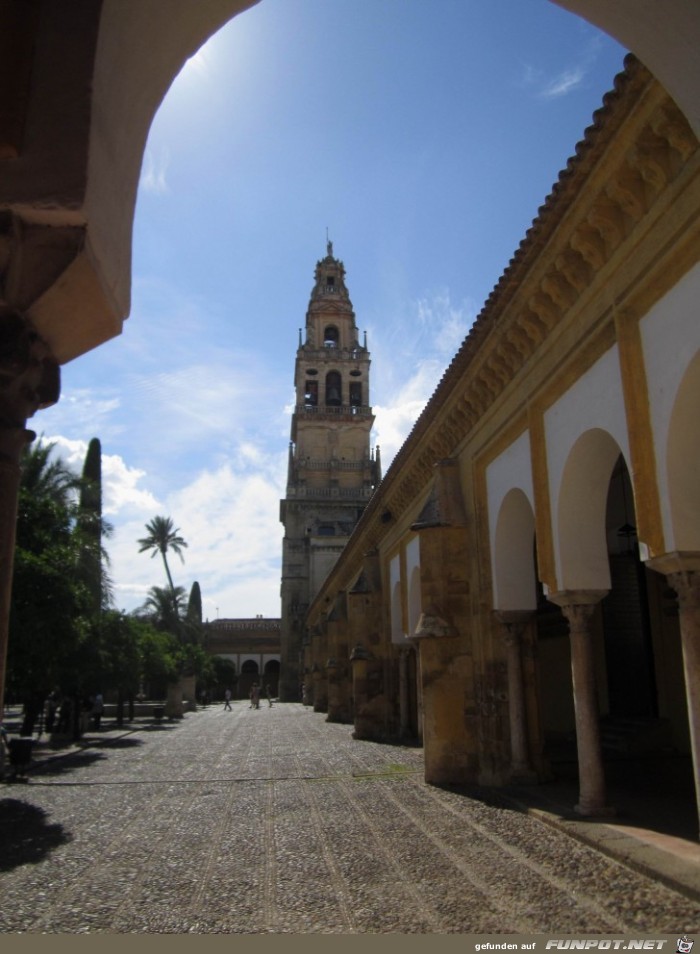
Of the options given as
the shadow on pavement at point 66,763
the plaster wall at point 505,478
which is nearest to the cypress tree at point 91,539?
the shadow on pavement at point 66,763

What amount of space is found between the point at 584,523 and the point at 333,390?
49.9 meters

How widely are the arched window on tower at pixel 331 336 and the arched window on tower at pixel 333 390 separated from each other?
2316 millimetres

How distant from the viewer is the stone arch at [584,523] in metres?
7.97

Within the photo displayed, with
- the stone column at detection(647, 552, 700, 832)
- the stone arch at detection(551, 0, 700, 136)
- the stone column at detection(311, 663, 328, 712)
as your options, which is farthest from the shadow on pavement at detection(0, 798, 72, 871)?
the stone column at detection(311, 663, 328, 712)

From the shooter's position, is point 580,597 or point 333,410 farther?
point 333,410

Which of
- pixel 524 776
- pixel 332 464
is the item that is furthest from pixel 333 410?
pixel 524 776

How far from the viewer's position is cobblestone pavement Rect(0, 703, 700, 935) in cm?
486

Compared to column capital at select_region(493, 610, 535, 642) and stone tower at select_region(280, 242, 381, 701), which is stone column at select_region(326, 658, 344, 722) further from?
stone tower at select_region(280, 242, 381, 701)

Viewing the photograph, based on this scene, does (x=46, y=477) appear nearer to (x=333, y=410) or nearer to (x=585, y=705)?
(x=585, y=705)

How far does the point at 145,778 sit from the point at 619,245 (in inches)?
433

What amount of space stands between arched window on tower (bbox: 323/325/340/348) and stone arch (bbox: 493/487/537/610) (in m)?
48.2

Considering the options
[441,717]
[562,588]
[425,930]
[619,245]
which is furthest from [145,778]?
[619,245]

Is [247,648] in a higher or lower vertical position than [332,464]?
lower

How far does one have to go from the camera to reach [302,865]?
6.36 m
